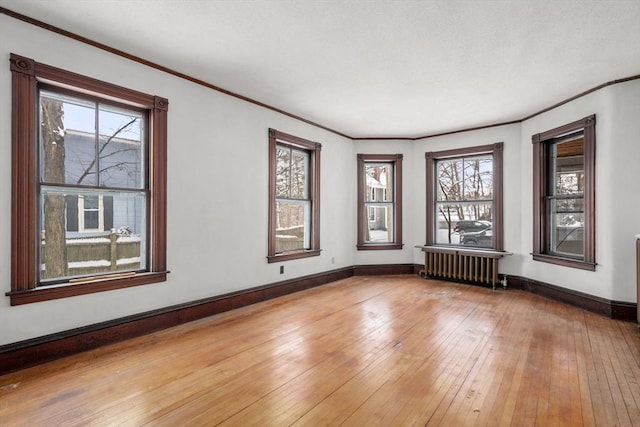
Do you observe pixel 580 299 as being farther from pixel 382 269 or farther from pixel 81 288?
pixel 81 288

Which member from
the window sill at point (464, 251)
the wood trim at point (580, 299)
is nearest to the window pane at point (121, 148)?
the window sill at point (464, 251)

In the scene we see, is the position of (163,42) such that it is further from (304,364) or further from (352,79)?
(304,364)

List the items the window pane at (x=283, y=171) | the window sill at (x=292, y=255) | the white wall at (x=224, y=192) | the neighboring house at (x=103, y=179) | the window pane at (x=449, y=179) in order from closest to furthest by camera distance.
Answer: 1. the white wall at (x=224, y=192)
2. the neighboring house at (x=103, y=179)
3. the window sill at (x=292, y=255)
4. the window pane at (x=283, y=171)
5. the window pane at (x=449, y=179)

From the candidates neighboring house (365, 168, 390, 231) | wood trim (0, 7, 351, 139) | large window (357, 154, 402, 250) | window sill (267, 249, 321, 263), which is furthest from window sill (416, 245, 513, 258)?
wood trim (0, 7, 351, 139)

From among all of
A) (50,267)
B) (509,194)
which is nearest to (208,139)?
(50,267)

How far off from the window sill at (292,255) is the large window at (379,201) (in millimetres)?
1339

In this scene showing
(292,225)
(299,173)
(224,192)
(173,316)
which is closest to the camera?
(173,316)

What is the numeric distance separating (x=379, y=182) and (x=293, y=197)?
88.6 inches

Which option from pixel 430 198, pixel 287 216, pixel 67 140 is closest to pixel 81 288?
pixel 67 140

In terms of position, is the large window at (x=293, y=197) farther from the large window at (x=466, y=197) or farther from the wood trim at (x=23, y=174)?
the wood trim at (x=23, y=174)

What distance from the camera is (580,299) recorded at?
441cm

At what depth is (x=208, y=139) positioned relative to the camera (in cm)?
401

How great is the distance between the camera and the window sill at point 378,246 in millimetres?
6660

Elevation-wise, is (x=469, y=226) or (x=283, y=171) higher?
(x=283, y=171)
